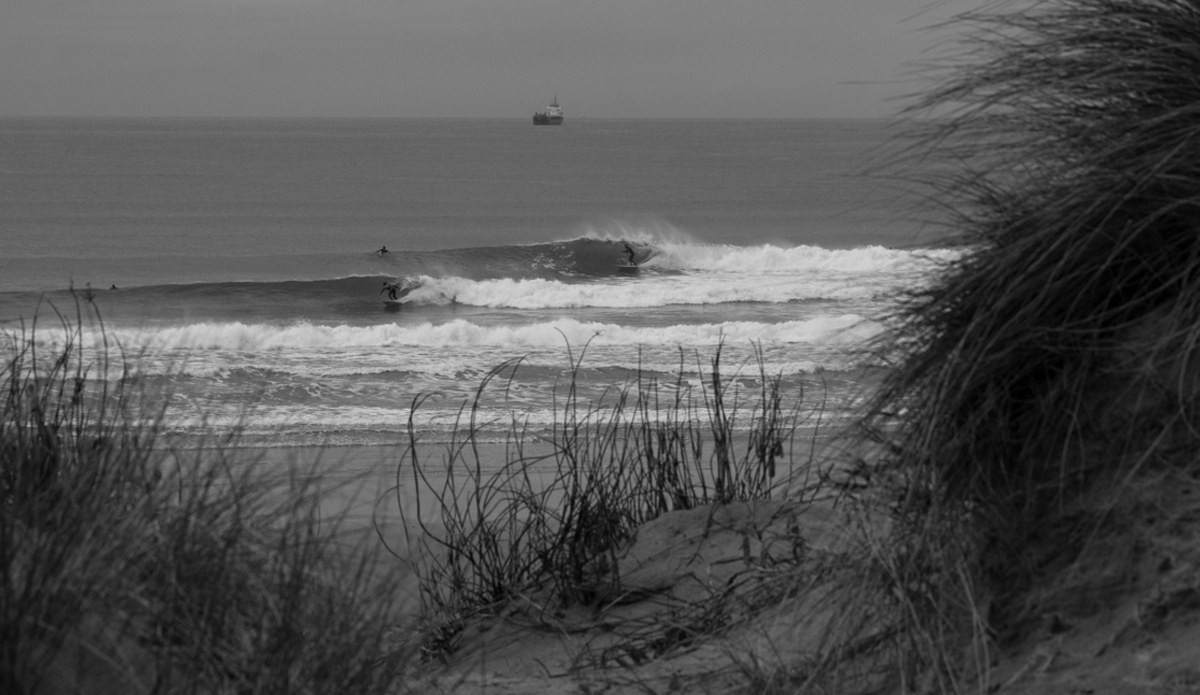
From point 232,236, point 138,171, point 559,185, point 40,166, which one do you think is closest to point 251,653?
point 232,236

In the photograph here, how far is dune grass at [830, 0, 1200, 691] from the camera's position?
2.87 metres

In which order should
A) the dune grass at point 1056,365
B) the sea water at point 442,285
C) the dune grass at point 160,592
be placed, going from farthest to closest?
1. the sea water at point 442,285
2. the dune grass at point 1056,365
3. the dune grass at point 160,592

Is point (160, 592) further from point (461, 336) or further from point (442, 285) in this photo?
point (442, 285)

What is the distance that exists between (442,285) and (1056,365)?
2326 centimetres

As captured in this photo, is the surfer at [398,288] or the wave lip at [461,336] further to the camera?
the surfer at [398,288]

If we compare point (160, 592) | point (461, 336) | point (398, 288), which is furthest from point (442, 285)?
point (160, 592)

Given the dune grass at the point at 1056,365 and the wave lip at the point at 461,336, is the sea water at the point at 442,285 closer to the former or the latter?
the wave lip at the point at 461,336

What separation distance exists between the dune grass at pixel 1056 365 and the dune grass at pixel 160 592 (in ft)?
4.39

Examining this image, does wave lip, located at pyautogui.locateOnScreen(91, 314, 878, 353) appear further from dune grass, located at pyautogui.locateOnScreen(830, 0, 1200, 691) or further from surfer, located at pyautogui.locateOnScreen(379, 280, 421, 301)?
dune grass, located at pyautogui.locateOnScreen(830, 0, 1200, 691)

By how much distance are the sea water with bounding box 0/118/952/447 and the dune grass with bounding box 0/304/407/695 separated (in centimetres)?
26

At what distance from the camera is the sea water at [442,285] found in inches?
435

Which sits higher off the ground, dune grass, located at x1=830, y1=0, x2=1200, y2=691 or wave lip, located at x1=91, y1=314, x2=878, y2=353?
dune grass, located at x1=830, y1=0, x2=1200, y2=691

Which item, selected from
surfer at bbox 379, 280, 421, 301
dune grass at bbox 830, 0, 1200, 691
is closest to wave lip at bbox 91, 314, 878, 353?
surfer at bbox 379, 280, 421, 301

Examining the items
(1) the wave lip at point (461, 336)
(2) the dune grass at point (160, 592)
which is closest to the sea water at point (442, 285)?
(1) the wave lip at point (461, 336)
